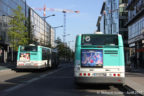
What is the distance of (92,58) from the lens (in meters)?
12.5

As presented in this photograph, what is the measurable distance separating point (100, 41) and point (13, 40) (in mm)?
28763

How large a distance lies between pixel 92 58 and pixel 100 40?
1.05 metres

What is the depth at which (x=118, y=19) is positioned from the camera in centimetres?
6838

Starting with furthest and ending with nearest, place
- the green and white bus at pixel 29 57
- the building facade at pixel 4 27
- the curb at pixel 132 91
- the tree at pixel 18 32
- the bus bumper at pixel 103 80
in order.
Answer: the building facade at pixel 4 27
the tree at pixel 18 32
the green and white bus at pixel 29 57
the bus bumper at pixel 103 80
the curb at pixel 132 91

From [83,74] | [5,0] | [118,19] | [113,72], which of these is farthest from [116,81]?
[118,19]

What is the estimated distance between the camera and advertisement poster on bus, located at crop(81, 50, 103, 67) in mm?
12398

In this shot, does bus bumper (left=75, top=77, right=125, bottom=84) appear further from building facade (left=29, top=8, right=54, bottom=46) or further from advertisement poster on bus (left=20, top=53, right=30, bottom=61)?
building facade (left=29, top=8, right=54, bottom=46)

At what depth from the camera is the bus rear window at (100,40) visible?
41.6 feet

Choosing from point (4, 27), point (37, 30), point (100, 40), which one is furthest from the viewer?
point (37, 30)

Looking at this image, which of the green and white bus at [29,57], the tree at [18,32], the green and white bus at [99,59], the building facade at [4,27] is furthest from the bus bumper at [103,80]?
the building facade at [4,27]

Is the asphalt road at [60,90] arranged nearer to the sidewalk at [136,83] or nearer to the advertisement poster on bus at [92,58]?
the sidewalk at [136,83]

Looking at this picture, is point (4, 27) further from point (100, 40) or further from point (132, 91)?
point (132, 91)

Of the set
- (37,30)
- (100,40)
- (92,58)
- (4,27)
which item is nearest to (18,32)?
(4,27)

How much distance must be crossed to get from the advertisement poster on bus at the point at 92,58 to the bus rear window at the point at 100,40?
18.8 inches
